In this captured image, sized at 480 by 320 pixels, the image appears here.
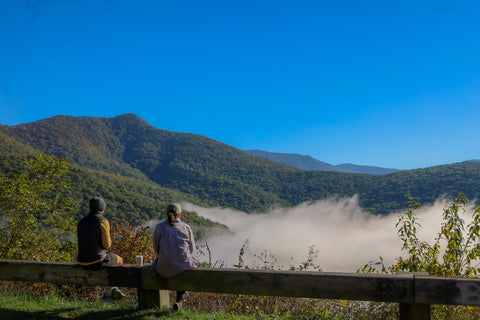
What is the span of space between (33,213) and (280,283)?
24.1 ft

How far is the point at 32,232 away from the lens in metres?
9.16

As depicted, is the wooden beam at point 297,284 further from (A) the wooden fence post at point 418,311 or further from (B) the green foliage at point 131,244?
(B) the green foliage at point 131,244

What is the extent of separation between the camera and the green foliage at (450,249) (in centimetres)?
580

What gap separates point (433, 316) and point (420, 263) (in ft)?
4.13

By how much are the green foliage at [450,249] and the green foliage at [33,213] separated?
6985 mm

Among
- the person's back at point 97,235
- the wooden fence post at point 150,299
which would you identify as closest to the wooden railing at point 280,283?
the wooden fence post at point 150,299

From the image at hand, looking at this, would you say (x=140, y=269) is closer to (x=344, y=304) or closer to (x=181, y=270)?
(x=181, y=270)

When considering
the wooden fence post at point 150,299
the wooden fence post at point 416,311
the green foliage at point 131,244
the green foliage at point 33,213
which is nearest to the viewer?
the wooden fence post at point 416,311

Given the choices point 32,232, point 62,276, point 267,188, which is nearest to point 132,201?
point 32,232

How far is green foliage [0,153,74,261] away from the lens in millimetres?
8500

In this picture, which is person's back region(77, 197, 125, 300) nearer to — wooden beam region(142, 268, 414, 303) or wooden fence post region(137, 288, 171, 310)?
wooden fence post region(137, 288, 171, 310)

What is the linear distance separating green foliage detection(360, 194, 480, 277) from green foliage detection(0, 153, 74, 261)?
6.98 m

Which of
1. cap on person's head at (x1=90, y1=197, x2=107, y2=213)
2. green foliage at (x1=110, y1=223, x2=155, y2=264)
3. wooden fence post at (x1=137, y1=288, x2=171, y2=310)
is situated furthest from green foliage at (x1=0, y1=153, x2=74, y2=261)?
wooden fence post at (x1=137, y1=288, x2=171, y2=310)

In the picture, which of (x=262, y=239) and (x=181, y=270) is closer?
(x=181, y=270)
